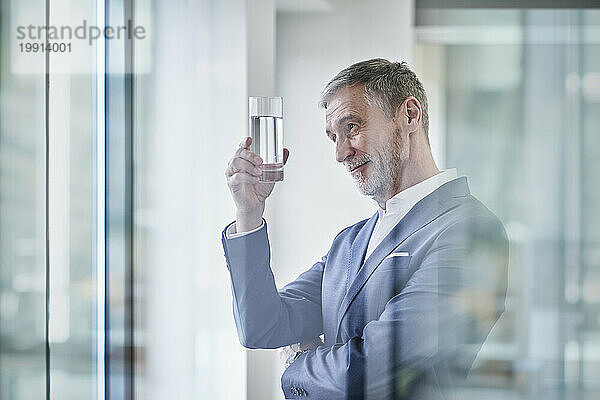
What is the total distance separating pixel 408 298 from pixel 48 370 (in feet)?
1.73

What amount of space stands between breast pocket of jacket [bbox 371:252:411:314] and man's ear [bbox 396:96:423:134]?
0.16m

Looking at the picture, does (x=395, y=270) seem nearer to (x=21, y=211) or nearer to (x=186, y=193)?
→ (x=186, y=193)

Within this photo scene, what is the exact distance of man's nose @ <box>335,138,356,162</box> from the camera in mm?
999

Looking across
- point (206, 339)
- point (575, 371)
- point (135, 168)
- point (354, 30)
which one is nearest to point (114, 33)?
point (135, 168)

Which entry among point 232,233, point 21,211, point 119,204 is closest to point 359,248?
point 232,233

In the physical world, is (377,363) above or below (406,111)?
below

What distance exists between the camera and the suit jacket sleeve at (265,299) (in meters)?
1.00

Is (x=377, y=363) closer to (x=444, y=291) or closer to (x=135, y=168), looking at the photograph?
(x=444, y=291)

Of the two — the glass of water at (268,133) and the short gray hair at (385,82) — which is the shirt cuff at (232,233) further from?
the short gray hair at (385,82)

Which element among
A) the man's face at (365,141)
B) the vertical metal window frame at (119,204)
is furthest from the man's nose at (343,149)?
the vertical metal window frame at (119,204)

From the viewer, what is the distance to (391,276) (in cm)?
98

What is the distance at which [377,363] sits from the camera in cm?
98

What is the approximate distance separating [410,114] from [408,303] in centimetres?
24

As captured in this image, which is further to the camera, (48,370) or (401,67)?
(48,370)
